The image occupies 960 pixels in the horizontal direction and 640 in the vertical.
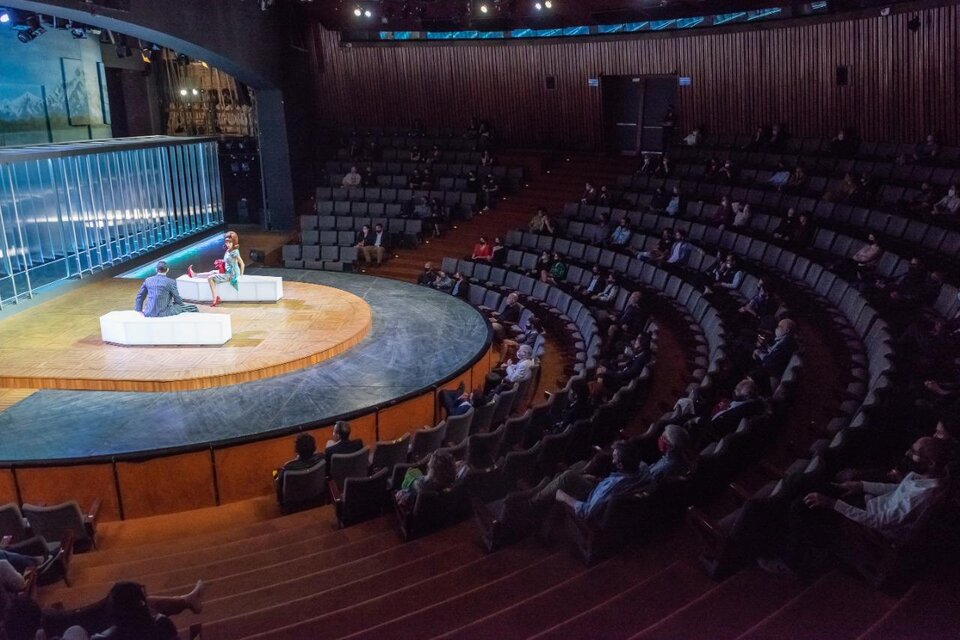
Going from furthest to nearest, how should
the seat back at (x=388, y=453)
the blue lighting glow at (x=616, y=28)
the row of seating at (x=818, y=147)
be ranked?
the blue lighting glow at (x=616, y=28) → the row of seating at (x=818, y=147) → the seat back at (x=388, y=453)

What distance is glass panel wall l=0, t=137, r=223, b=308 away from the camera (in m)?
9.26

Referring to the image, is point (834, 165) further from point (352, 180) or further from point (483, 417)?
point (352, 180)

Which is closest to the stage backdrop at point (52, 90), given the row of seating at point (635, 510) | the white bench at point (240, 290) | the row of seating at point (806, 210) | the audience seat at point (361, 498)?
the white bench at point (240, 290)

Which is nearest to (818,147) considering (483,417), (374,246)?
(374,246)

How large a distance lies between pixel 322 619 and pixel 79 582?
1686 mm

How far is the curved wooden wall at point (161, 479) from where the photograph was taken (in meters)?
5.61

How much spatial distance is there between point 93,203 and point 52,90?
2.86 meters

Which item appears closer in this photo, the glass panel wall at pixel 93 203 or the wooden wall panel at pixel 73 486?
the wooden wall panel at pixel 73 486

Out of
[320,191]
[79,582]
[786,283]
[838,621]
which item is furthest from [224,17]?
[838,621]

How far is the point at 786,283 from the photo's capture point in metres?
8.09

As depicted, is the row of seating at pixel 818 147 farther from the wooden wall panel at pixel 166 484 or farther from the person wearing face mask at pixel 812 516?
the wooden wall panel at pixel 166 484

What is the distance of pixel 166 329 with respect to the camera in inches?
309

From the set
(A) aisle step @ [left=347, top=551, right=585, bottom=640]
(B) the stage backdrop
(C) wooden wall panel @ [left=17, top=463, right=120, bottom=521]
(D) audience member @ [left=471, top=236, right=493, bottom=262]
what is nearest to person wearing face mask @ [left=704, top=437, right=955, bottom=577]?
(A) aisle step @ [left=347, top=551, right=585, bottom=640]

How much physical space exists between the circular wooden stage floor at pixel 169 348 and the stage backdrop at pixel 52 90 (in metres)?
3.43
